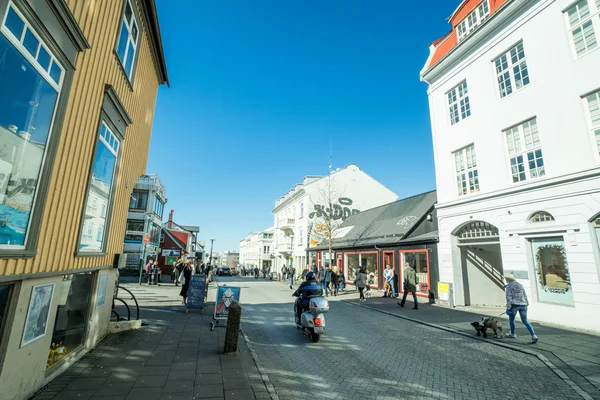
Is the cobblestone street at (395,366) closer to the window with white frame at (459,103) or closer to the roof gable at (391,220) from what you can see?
the roof gable at (391,220)

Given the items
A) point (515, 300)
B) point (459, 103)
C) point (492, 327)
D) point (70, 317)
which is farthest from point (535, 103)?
point (70, 317)

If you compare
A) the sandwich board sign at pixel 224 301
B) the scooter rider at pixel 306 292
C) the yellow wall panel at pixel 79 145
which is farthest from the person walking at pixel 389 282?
the yellow wall panel at pixel 79 145

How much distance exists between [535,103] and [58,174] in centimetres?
1403

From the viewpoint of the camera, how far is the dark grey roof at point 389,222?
17.9 m

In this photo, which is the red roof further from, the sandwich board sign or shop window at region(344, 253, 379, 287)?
the sandwich board sign

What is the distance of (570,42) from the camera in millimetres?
9812

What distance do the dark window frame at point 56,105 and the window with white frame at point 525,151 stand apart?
13384 millimetres

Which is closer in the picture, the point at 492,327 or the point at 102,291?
the point at 102,291

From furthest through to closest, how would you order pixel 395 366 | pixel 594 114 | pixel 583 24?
pixel 583 24
pixel 594 114
pixel 395 366

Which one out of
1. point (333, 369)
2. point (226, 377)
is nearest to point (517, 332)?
point (333, 369)

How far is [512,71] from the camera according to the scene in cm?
1182

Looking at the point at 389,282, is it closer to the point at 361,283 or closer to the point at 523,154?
the point at 361,283

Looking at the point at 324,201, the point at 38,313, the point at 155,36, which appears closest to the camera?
the point at 38,313

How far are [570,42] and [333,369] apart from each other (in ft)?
41.6
